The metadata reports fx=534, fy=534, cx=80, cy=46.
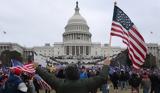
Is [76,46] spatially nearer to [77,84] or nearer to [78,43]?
[78,43]

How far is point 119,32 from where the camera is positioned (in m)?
11.4

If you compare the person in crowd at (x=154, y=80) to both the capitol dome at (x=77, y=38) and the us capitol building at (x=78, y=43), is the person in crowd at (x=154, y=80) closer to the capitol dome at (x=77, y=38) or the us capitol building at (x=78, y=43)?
the us capitol building at (x=78, y=43)

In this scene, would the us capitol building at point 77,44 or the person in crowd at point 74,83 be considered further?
the us capitol building at point 77,44

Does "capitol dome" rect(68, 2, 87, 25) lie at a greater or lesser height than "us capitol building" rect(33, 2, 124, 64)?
greater

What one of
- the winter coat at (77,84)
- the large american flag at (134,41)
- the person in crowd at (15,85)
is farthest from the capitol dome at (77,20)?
the winter coat at (77,84)

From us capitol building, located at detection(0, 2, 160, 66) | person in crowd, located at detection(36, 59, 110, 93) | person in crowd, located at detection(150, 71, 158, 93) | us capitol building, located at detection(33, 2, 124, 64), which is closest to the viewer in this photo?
person in crowd, located at detection(36, 59, 110, 93)

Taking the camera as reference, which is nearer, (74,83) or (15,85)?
(74,83)

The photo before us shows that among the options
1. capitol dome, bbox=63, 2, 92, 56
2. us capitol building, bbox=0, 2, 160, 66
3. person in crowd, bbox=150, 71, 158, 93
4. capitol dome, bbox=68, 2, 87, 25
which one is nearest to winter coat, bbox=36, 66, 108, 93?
person in crowd, bbox=150, 71, 158, 93

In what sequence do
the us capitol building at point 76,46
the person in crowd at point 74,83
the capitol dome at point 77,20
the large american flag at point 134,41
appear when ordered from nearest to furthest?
the person in crowd at point 74,83, the large american flag at point 134,41, the us capitol building at point 76,46, the capitol dome at point 77,20

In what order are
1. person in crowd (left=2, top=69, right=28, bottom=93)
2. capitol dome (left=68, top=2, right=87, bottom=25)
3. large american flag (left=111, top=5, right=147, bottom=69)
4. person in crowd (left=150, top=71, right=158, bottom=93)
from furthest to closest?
capitol dome (left=68, top=2, right=87, bottom=25), person in crowd (left=150, top=71, right=158, bottom=93), large american flag (left=111, top=5, right=147, bottom=69), person in crowd (left=2, top=69, right=28, bottom=93)

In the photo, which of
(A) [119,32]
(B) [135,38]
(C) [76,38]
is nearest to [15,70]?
(A) [119,32]

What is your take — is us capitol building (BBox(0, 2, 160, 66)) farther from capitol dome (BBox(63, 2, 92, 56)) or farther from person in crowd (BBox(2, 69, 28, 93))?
person in crowd (BBox(2, 69, 28, 93))

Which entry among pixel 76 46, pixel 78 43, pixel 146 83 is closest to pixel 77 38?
pixel 76 46

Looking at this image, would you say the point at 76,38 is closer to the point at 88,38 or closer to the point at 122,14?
the point at 88,38
